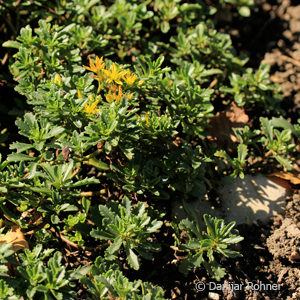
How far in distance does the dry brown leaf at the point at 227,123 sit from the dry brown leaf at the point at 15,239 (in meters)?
1.69

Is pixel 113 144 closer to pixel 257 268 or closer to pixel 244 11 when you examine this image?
pixel 257 268

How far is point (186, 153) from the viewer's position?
279cm

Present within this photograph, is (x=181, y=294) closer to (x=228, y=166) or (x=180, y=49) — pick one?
(x=228, y=166)

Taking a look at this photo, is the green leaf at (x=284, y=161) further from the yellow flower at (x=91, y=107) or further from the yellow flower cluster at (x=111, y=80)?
the yellow flower at (x=91, y=107)

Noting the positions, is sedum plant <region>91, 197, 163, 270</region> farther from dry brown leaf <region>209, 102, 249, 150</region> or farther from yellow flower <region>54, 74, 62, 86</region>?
dry brown leaf <region>209, 102, 249, 150</region>

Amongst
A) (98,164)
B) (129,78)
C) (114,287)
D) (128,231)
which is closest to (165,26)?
(129,78)

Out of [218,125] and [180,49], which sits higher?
[180,49]

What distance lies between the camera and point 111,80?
8.28 ft

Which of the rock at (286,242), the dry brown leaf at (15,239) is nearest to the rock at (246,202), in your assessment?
the rock at (286,242)

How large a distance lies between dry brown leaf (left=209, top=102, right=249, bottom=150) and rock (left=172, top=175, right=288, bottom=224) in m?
0.35

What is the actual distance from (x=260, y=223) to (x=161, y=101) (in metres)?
1.17

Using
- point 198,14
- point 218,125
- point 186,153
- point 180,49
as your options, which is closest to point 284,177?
point 218,125

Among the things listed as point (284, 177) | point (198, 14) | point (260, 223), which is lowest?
point (260, 223)

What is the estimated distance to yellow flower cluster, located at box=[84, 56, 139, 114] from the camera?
2.46 meters
